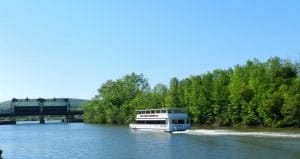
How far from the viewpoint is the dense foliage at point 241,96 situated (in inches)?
4193

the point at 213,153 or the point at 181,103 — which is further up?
the point at 181,103

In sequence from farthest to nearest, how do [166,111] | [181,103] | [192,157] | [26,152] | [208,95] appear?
[181,103] → [208,95] → [166,111] → [26,152] → [192,157]

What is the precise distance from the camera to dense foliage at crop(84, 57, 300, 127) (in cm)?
10650

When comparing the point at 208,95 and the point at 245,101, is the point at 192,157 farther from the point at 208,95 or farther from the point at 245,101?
the point at 208,95

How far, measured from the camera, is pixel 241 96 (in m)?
117

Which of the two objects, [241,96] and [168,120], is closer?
[168,120]

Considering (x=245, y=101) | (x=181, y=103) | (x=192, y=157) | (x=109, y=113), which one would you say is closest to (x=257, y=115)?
(x=245, y=101)

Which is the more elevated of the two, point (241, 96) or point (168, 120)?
point (241, 96)

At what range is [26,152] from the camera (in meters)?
70.8

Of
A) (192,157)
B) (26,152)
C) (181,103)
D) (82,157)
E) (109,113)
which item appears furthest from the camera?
(109,113)

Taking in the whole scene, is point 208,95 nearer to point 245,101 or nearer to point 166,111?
point 245,101

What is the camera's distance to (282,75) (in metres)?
112

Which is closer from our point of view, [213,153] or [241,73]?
[213,153]

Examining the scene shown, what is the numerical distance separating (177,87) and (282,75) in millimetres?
40905
